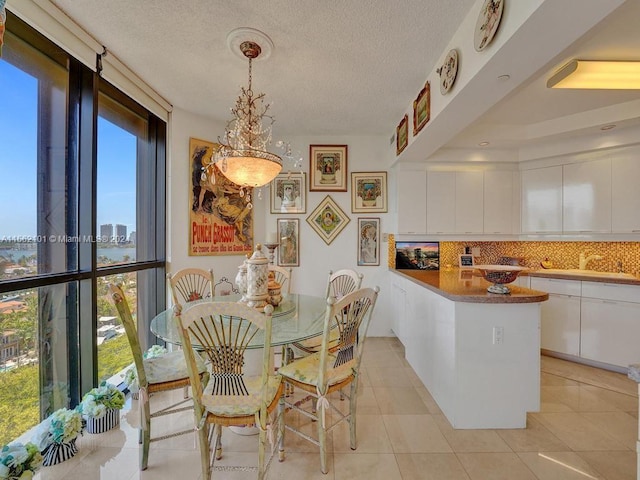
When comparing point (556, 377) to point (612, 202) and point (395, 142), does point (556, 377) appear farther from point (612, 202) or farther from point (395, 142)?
point (395, 142)

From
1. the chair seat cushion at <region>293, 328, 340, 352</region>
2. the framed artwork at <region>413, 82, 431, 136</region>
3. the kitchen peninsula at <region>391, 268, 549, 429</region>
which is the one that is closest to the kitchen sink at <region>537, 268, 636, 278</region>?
the kitchen peninsula at <region>391, 268, 549, 429</region>

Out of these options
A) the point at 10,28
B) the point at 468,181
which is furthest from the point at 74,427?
the point at 468,181

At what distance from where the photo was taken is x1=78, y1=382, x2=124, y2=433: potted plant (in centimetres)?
186

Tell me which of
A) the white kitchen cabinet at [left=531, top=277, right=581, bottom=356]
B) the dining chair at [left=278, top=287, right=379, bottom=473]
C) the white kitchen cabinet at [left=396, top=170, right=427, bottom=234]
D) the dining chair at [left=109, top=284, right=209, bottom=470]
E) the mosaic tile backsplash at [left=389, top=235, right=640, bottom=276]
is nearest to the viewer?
the dining chair at [left=109, top=284, right=209, bottom=470]

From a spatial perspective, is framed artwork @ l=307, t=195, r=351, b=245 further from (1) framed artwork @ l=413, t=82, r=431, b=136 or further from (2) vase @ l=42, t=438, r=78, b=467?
(2) vase @ l=42, t=438, r=78, b=467

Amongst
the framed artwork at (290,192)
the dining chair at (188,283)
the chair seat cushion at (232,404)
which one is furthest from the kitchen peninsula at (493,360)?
the framed artwork at (290,192)

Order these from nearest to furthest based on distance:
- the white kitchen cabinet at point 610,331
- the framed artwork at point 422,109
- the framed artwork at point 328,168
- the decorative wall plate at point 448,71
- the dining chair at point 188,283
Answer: the decorative wall plate at point 448,71 < the framed artwork at point 422,109 < the dining chair at point 188,283 < the white kitchen cabinet at point 610,331 < the framed artwork at point 328,168

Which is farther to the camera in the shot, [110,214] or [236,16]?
[110,214]

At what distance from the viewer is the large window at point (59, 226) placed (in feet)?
5.33

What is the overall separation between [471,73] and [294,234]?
2.68m

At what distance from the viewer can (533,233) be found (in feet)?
11.1

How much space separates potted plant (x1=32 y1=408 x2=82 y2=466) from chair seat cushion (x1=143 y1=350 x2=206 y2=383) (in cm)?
51

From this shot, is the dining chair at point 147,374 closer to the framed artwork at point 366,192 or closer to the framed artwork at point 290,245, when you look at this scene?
the framed artwork at point 290,245

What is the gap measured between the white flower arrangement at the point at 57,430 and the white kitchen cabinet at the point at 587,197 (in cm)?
478
